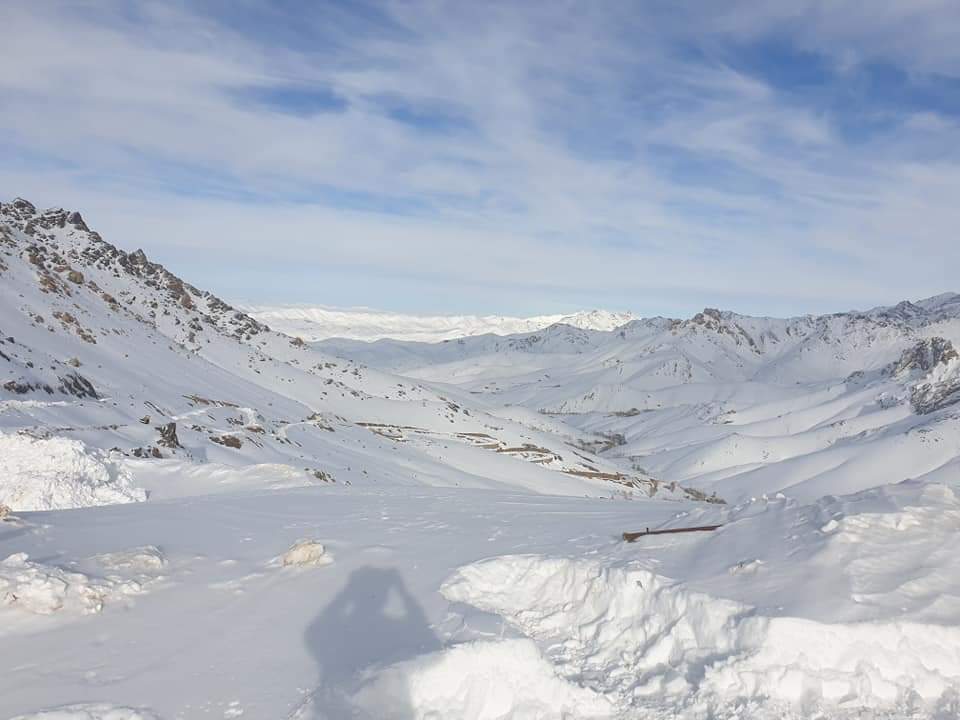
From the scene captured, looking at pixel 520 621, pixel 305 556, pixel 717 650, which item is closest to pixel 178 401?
pixel 305 556

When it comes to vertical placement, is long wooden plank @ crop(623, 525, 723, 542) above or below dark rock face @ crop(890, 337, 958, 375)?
below

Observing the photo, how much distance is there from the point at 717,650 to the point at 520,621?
8.25ft

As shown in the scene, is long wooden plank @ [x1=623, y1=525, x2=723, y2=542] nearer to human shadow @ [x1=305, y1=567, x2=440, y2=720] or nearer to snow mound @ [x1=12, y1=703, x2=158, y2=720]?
human shadow @ [x1=305, y1=567, x2=440, y2=720]

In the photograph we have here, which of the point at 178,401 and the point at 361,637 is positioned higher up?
the point at 178,401

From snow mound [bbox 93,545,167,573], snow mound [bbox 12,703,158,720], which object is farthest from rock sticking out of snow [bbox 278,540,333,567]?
snow mound [bbox 12,703,158,720]

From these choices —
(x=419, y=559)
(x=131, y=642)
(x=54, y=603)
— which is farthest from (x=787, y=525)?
(x=54, y=603)

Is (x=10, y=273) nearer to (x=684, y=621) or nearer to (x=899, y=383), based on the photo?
(x=684, y=621)

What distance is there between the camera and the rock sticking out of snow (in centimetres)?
998

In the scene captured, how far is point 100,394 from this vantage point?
1292 inches

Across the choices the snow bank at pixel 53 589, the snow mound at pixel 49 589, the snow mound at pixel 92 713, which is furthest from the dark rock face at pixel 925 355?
the snow mound at pixel 92 713

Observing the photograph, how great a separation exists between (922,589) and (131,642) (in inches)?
349

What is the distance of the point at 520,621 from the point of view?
26.9ft

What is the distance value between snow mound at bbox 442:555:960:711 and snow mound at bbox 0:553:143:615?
17.0 feet

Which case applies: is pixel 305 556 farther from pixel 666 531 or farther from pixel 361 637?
pixel 666 531
